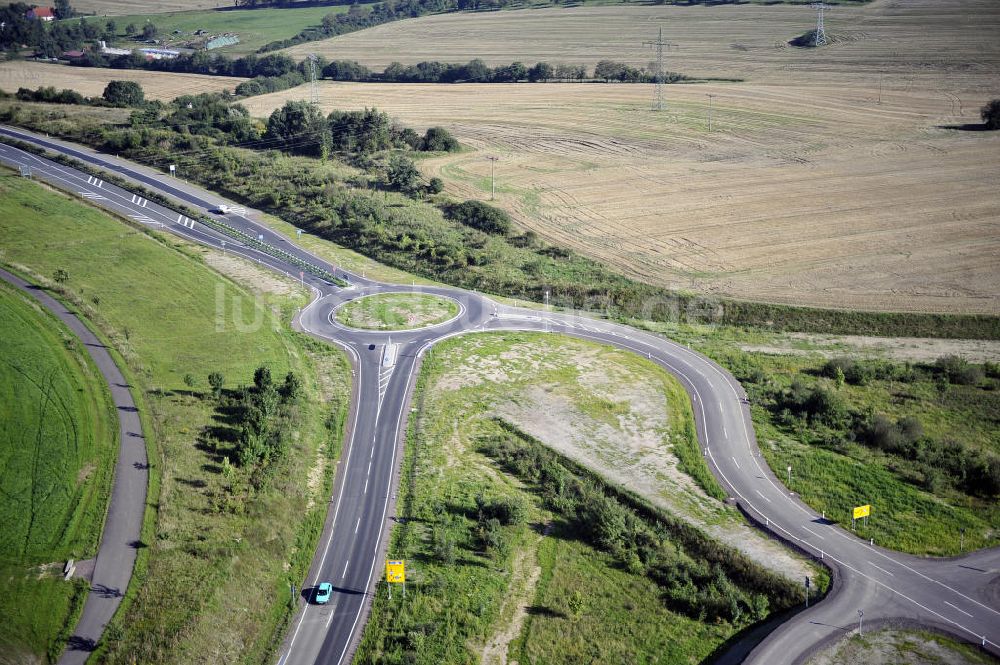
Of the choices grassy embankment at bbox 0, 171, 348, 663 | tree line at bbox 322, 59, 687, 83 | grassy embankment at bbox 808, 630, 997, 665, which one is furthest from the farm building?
grassy embankment at bbox 808, 630, 997, 665

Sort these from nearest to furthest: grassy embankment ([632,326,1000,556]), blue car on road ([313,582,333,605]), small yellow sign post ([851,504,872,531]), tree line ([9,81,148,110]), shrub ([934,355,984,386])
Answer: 1. blue car on road ([313,582,333,605])
2. small yellow sign post ([851,504,872,531])
3. grassy embankment ([632,326,1000,556])
4. shrub ([934,355,984,386])
5. tree line ([9,81,148,110])

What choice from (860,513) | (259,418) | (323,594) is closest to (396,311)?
(259,418)

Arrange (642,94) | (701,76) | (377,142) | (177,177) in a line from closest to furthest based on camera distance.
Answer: (177,177), (377,142), (642,94), (701,76)

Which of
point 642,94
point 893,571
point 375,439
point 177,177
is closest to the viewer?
point 893,571

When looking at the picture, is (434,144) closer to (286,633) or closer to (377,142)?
(377,142)

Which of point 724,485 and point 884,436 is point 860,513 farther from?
point 884,436

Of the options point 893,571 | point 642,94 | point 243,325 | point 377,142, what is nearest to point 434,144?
point 377,142

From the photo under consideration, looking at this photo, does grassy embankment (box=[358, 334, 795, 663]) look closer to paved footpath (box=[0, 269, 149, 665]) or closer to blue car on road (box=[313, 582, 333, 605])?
blue car on road (box=[313, 582, 333, 605])

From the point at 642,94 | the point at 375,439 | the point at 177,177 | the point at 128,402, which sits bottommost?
the point at 375,439
